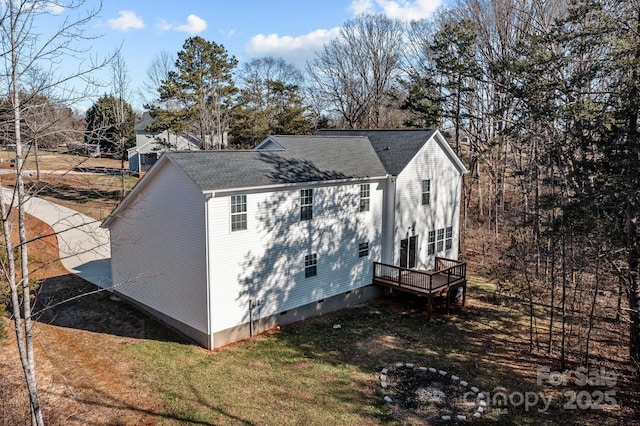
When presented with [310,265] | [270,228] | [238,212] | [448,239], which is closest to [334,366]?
[310,265]

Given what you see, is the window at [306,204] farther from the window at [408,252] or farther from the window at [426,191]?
the window at [426,191]

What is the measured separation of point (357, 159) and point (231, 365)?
1039cm

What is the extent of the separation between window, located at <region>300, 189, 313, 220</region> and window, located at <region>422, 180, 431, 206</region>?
21.3 ft

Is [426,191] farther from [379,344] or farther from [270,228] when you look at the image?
[270,228]

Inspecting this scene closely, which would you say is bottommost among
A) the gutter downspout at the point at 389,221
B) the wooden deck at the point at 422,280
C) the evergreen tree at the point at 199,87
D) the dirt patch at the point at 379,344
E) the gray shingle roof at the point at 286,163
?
the dirt patch at the point at 379,344

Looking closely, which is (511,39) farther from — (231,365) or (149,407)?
(149,407)

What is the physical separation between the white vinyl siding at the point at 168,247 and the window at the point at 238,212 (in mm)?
1043

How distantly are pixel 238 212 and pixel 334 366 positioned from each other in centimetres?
562

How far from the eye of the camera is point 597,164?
13.0m

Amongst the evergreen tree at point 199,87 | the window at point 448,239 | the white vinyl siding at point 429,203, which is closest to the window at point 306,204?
the white vinyl siding at point 429,203

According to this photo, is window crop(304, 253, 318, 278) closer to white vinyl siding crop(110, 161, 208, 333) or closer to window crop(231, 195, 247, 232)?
window crop(231, 195, 247, 232)

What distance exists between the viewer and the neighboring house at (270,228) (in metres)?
14.0

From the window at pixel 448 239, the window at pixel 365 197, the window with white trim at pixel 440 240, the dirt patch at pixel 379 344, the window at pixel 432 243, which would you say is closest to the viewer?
the dirt patch at pixel 379 344

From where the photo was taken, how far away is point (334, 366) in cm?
1320
